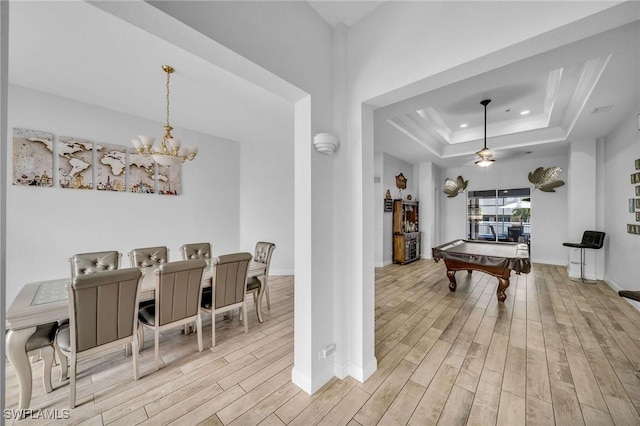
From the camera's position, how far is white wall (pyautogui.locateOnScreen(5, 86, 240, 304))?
3.10 m

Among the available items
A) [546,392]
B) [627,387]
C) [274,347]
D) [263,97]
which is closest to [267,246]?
[274,347]

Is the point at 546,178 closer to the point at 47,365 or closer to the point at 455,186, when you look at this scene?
the point at 455,186

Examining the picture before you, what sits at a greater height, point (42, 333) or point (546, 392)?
point (42, 333)

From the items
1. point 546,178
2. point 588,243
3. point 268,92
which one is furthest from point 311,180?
point 546,178

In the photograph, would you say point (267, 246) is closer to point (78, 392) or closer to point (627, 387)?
point (78, 392)

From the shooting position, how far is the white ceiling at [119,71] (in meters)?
2.07

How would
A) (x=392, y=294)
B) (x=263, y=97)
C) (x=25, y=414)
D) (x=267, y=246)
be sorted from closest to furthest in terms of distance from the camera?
(x=25, y=414) → (x=263, y=97) → (x=267, y=246) → (x=392, y=294)

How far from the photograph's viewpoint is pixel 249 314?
134 inches

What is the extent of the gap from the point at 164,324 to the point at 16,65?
10.8 feet

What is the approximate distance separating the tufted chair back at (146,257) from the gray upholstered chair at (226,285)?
3.00 ft

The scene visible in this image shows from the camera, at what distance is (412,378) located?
2.02 meters

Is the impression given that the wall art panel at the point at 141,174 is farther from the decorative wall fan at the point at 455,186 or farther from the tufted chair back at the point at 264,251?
the decorative wall fan at the point at 455,186

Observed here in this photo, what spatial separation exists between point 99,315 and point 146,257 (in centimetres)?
143

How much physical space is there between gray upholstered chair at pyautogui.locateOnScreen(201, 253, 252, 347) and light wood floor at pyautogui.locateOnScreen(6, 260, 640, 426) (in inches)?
14.9
